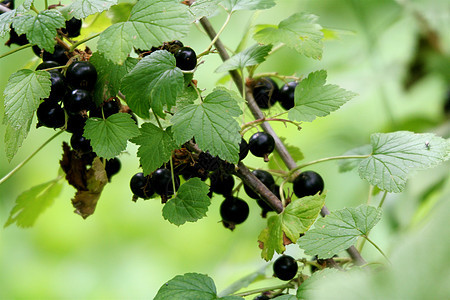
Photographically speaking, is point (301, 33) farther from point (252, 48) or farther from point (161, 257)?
point (161, 257)

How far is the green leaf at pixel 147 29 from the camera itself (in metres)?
0.56

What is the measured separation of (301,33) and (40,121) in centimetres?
39

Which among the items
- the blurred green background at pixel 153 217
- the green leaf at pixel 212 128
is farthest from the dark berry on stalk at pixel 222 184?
the blurred green background at pixel 153 217

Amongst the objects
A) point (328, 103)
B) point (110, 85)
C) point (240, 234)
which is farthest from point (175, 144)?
point (240, 234)

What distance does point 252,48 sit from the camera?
29.1 inches

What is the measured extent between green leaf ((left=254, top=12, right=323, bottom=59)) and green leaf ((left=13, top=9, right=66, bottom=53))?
0.29m

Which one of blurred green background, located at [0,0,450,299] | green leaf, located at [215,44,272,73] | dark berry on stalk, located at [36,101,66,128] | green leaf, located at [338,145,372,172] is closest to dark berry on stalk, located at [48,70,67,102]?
dark berry on stalk, located at [36,101,66,128]

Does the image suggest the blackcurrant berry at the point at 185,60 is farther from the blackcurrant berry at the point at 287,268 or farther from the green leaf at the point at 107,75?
the blackcurrant berry at the point at 287,268

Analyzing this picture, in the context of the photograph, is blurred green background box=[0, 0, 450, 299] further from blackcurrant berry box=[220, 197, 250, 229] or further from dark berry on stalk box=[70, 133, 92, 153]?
dark berry on stalk box=[70, 133, 92, 153]

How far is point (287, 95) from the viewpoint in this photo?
822 mm

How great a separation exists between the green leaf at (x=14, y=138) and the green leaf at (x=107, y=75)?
0.31 ft

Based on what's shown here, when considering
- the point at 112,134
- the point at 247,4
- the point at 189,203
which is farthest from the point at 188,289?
the point at 247,4

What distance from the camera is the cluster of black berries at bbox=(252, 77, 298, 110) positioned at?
820 mm

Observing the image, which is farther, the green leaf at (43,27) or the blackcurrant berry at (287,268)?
the blackcurrant berry at (287,268)
